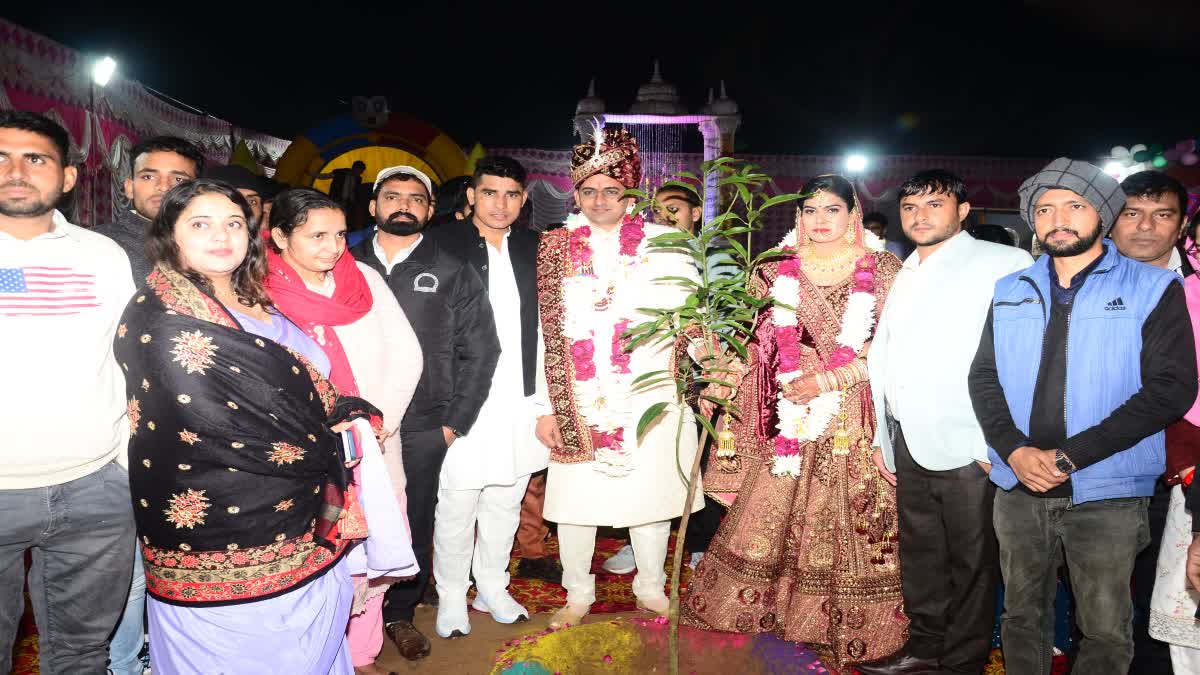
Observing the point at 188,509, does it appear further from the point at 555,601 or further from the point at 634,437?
the point at 555,601

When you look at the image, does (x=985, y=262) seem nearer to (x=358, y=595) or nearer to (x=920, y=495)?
(x=920, y=495)

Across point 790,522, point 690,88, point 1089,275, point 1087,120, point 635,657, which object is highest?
point 690,88

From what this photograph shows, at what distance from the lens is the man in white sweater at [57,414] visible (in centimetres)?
214

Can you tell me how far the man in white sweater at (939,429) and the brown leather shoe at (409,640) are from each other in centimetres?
172

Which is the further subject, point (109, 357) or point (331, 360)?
point (331, 360)

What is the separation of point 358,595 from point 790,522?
1.67 metres

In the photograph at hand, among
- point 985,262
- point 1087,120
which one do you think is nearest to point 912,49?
point 1087,120

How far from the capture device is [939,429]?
2738 mm

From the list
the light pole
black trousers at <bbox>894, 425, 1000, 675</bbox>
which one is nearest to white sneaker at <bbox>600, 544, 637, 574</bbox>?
black trousers at <bbox>894, 425, 1000, 675</bbox>

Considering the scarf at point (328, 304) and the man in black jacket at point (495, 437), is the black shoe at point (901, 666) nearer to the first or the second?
the man in black jacket at point (495, 437)

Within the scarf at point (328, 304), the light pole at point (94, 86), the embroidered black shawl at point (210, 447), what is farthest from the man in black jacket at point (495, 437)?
the light pole at point (94, 86)

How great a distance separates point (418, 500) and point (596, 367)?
922 mm

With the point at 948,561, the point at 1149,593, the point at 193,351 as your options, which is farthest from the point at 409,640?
the point at 1149,593

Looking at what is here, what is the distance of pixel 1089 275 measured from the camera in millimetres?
2377
